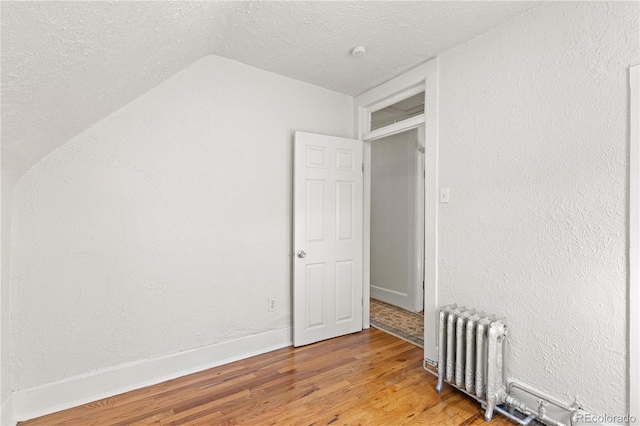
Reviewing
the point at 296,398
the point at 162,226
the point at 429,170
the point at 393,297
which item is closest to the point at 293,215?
the point at 162,226

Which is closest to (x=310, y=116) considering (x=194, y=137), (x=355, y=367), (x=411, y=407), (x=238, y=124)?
(x=238, y=124)

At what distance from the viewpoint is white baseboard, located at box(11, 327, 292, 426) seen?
6.46 ft

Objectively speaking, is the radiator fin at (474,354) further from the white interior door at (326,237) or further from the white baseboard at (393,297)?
the white baseboard at (393,297)

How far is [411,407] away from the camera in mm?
2041

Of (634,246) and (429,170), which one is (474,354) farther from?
(429,170)

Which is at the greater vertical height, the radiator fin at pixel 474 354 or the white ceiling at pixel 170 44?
the white ceiling at pixel 170 44

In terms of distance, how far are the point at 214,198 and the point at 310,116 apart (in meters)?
1.30

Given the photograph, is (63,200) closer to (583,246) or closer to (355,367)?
(355,367)

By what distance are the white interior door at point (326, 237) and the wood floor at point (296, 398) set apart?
1.49 ft

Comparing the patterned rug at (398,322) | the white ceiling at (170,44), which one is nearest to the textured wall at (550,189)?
the white ceiling at (170,44)

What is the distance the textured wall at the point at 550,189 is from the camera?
1.67 metres

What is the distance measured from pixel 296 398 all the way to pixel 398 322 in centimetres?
184

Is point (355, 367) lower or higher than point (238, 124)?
lower

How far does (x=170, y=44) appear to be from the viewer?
1.75 m
